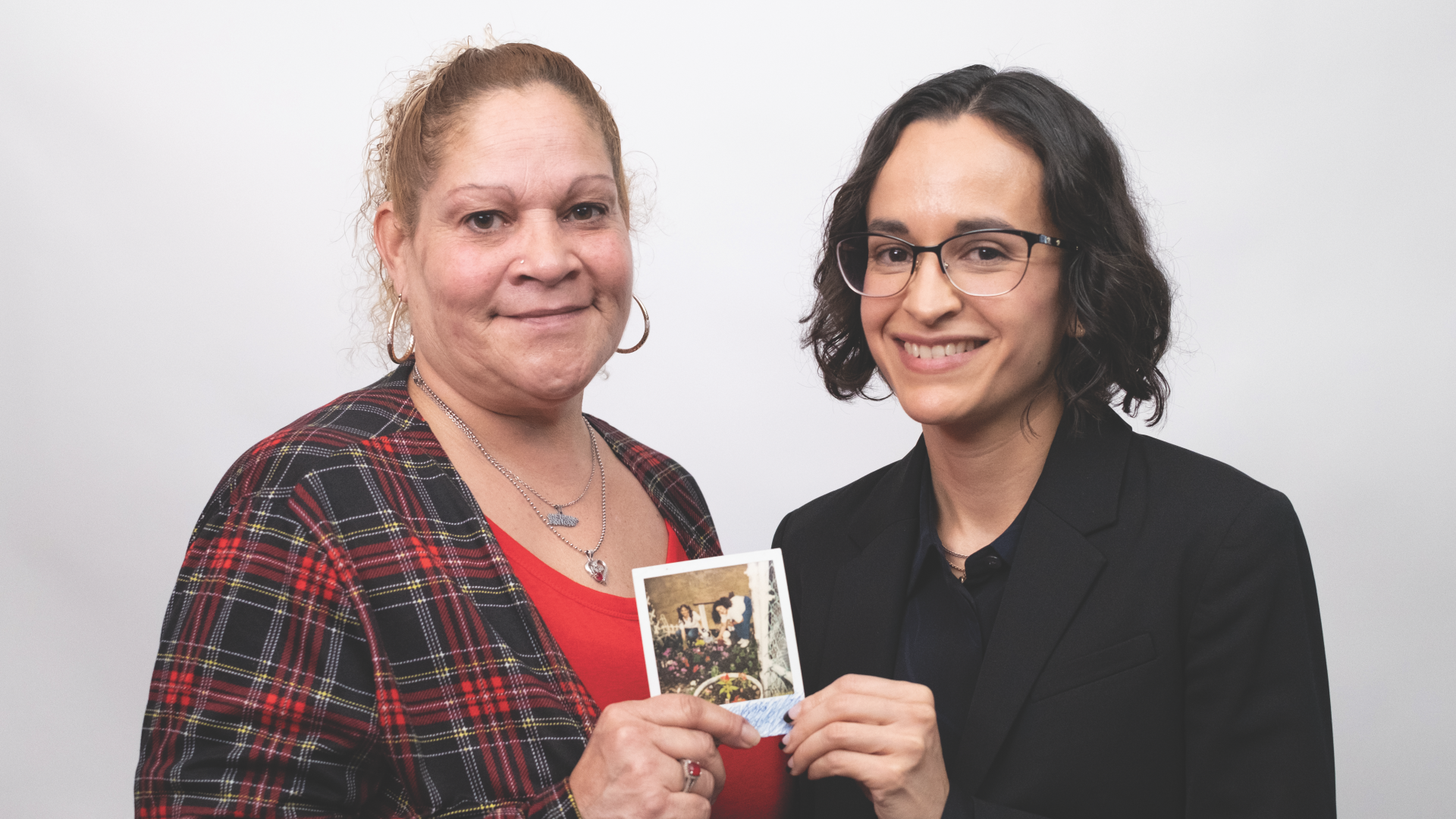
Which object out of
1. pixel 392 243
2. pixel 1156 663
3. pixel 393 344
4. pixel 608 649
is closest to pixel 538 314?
pixel 392 243

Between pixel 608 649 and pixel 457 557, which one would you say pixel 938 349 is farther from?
pixel 457 557

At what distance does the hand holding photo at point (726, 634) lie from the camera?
2404 millimetres

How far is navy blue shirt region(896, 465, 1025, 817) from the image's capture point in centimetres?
266

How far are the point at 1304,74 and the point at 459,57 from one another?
3.19 meters

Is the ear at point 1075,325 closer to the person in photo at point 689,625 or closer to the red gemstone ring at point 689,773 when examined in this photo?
the person in photo at point 689,625

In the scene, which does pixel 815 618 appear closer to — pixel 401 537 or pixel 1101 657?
pixel 1101 657

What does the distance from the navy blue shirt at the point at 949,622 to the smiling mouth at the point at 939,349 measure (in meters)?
0.41

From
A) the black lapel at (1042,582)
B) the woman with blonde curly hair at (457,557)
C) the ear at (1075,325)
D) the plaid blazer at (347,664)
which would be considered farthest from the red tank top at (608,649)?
the ear at (1075,325)

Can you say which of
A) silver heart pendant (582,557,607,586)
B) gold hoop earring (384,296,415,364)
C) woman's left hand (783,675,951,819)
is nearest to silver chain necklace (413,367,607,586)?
silver heart pendant (582,557,607,586)

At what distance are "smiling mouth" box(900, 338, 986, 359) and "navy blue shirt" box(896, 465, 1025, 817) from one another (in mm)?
410

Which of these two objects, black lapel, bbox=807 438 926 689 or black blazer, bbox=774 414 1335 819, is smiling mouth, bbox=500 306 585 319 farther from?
black blazer, bbox=774 414 1335 819

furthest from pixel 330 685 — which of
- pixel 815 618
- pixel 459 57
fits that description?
pixel 459 57

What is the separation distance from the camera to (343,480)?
243 cm

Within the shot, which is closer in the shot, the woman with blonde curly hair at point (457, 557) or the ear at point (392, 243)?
the woman with blonde curly hair at point (457, 557)
